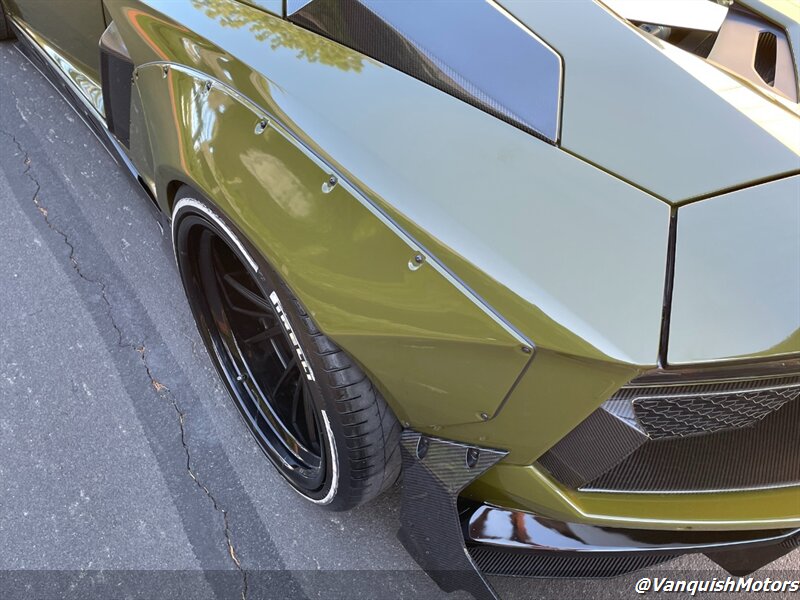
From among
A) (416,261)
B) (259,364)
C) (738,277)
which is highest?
(738,277)

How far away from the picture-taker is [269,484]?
2.01 metres

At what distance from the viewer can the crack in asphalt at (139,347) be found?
1899mm

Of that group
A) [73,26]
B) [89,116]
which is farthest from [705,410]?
[73,26]

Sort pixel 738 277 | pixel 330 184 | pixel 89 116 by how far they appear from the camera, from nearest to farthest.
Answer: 1. pixel 738 277
2. pixel 330 184
3. pixel 89 116

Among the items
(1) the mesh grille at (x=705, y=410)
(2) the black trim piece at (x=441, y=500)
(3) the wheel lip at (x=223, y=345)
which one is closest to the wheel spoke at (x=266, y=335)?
(3) the wheel lip at (x=223, y=345)

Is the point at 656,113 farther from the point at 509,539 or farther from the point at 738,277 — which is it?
the point at 509,539

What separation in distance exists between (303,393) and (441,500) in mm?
601

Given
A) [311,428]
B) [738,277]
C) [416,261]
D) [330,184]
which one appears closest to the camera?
[738,277]

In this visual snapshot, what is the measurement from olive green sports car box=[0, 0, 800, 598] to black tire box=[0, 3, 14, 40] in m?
2.01

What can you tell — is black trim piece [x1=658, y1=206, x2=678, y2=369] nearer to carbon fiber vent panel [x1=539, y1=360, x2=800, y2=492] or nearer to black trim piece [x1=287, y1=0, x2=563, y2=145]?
carbon fiber vent panel [x1=539, y1=360, x2=800, y2=492]

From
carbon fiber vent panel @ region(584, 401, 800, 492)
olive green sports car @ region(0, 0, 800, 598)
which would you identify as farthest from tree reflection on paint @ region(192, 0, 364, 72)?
carbon fiber vent panel @ region(584, 401, 800, 492)

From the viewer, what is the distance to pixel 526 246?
3.80 ft

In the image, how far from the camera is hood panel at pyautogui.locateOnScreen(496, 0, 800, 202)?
121 cm

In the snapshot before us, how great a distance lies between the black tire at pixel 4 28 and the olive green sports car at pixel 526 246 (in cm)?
201
